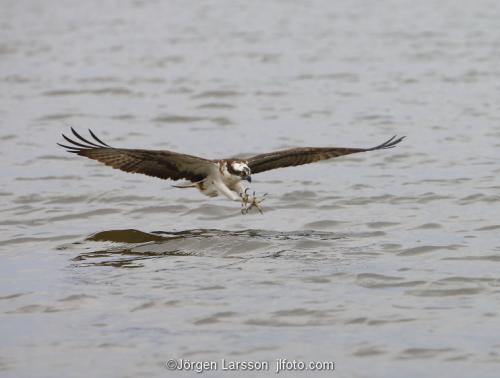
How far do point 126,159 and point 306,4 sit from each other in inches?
751

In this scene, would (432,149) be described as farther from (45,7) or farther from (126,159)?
(45,7)

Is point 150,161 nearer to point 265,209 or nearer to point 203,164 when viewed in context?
point 203,164

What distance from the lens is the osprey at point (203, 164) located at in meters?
10.0

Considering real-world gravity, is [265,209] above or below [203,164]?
below

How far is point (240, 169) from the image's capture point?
33.0 ft

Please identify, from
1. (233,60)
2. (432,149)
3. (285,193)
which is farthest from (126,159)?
(233,60)

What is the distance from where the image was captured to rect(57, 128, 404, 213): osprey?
10.0 metres

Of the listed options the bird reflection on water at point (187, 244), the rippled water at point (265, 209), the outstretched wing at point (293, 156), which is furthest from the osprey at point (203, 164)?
the rippled water at point (265, 209)

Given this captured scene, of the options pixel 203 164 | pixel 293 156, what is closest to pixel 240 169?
pixel 203 164

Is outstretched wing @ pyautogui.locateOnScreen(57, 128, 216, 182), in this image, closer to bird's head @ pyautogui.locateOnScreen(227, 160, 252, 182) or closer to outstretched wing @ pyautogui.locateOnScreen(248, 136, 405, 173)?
bird's head @ pyautogui.locateOnScreen(227, 160, 252, 182)

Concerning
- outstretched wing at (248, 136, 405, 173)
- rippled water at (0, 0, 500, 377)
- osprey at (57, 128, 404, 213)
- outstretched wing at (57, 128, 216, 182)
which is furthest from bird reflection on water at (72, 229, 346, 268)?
outstretched wing at (248, 136, 405, 173)

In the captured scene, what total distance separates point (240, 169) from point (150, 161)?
87 cm

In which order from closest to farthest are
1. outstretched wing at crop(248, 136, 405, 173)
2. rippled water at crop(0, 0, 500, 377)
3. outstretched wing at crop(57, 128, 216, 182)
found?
1. rippled water at crop(0, 0, 500, 377)
2. outstretched wing at crop(57, 128, 216, 182)
3. outstretched wing at crop(248, 136, 405, 173)

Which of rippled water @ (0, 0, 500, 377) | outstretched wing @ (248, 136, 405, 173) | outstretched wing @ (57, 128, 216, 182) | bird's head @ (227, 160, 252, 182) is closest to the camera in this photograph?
rippled water @ (0, 0, 500, 377)
